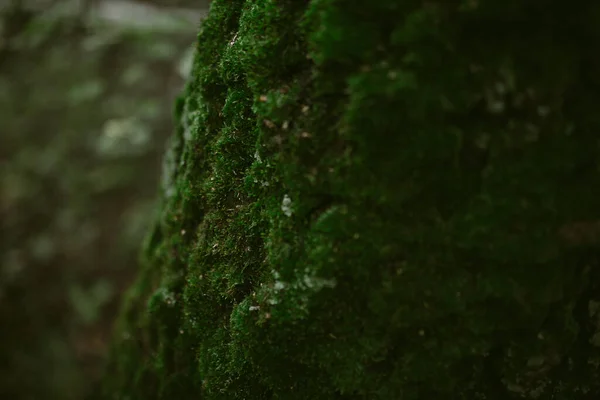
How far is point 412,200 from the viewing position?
1108 millimetres

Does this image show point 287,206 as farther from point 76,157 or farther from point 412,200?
point 76,157

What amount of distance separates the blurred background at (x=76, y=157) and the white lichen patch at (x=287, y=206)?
371 cm

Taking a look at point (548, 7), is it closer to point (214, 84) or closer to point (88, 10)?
point (214, 84)

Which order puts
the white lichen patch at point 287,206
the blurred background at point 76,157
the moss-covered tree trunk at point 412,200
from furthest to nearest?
the blurred background at point 76,157, the white lichen patch at point 287,206, the moss-covered tree trunk at point 412,200

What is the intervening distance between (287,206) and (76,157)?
14.8 feet

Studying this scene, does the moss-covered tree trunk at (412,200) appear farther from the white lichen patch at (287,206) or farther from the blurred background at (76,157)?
the blurred background at (76,157)

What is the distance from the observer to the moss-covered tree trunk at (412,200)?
1.01m

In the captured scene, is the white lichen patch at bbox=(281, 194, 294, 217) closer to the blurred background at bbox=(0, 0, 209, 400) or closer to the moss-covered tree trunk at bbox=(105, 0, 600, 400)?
the moss-covered tree trunk at bbox=(105, 0, 600, 400)

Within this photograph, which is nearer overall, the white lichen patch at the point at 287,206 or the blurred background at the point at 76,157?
the white lichen patch at the point at 287,206

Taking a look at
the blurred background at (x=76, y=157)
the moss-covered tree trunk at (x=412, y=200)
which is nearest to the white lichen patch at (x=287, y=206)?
the moss-covered tree trunk at (x=412, y=200)

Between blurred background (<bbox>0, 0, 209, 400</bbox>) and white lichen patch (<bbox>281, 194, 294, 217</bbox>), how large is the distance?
371 centimetres

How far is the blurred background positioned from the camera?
4719mm

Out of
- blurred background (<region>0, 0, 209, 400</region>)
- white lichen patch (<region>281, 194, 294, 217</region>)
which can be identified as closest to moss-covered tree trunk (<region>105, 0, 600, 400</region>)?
white lichen patch (<region>281, 194, 294, 217</region>)

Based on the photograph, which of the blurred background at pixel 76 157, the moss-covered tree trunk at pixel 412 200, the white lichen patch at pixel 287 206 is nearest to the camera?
the moss-covered tree trunk at pixel 412 200
